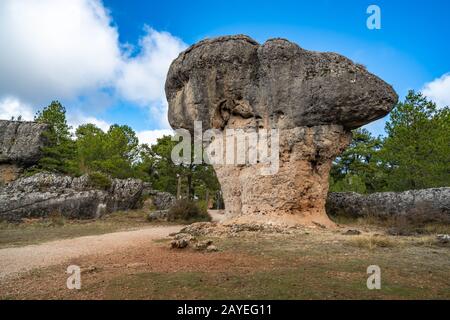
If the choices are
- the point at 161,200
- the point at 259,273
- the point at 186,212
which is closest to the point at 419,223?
the point at 259,273

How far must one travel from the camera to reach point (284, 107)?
1529cm

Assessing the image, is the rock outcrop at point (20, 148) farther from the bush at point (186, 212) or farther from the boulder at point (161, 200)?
the bush at point (186, 212)

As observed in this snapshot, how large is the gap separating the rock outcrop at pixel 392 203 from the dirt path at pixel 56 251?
426 inches

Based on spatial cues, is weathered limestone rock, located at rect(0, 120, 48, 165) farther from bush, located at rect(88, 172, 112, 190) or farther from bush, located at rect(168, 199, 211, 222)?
bush, located at rect(168, 199, 211, 222)

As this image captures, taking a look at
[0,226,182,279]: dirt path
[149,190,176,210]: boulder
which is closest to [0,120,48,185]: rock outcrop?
[149,190,176,210]: boulder

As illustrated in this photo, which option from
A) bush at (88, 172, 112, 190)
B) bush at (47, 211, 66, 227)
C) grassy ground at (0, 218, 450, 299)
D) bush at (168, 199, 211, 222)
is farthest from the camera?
bush at (88, 172, 112, 190)

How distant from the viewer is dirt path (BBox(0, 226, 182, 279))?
7.98 meters

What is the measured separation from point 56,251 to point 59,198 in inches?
445

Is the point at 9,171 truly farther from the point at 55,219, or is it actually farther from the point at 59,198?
the point at 55,219

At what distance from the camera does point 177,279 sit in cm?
625

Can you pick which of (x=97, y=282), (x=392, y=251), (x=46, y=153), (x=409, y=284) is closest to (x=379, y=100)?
(x=392, y=251)

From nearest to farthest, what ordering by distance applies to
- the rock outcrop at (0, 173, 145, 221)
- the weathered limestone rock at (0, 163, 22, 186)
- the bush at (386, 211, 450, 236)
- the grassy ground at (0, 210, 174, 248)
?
the grassy ground at (0, 210, 174, 248) < the bush at (386, 211, 450, 236) < the rock outcrop at (0, 173, 145, 221) < the weathered limestone rock at (0, 163, 22, 186)

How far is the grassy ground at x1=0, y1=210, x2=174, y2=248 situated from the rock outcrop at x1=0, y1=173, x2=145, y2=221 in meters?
0.77

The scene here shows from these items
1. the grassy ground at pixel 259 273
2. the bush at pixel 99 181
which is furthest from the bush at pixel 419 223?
the bush at pixel 99 181
